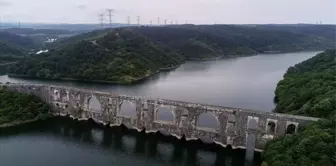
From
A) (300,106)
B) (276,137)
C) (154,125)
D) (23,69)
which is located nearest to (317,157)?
(276,137)

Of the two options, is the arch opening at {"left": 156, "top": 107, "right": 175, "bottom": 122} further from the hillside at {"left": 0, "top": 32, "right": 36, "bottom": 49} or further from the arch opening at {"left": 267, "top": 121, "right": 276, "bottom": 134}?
the hillside at {"left": 0, "top": 32, "right": 36, "bottom": 49}

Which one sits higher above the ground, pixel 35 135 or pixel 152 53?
pixel 152 53

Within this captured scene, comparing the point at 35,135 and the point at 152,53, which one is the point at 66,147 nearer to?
the point at 35,135

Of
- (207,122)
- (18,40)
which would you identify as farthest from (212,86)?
(18,40)

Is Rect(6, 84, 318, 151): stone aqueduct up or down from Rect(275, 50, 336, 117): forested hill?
down

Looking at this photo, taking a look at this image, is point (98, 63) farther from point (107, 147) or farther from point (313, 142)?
point (313, 142)

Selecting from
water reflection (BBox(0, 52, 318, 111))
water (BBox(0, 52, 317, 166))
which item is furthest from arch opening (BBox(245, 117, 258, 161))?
water reflection (BBox(0, 52, 318, 111))
